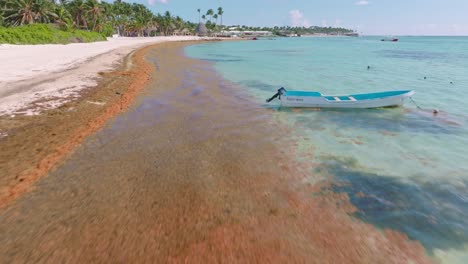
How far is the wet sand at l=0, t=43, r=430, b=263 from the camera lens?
18.9 ft

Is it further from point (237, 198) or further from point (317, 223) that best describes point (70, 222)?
point (317, 223)

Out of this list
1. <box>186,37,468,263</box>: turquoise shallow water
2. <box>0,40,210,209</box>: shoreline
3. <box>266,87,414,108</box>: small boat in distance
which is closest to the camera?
<box>186,37,468,263</box>: turquoise shallow water

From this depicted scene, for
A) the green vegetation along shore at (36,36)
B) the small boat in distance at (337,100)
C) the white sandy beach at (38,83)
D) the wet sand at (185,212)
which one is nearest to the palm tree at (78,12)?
the green vegetation along shore at (36,36)

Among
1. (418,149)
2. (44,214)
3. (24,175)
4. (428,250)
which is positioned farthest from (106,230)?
(418,149)

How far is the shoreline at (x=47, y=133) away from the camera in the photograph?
8.17 m

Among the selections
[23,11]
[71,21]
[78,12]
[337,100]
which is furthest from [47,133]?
[78,12]

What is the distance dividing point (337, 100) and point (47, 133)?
16.2 meters

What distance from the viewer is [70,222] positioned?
6516 mm

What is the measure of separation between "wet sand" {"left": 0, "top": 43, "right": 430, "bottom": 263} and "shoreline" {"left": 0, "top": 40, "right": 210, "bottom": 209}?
0.46 meters

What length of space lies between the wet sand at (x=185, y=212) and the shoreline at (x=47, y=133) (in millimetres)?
464

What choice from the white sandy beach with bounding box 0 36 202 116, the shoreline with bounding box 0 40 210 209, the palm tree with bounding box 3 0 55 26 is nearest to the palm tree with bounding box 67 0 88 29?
the palm tree with bounding box 3 0 55 26

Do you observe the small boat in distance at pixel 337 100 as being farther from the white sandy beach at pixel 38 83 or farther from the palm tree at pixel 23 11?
the palm tree at pixel 23 11

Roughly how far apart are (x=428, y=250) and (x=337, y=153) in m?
5.40

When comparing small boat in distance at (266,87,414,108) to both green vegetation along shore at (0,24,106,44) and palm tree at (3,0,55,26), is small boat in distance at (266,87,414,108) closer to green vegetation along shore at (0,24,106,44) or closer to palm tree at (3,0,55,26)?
green vegetation along shore at (0,24,106,44)
